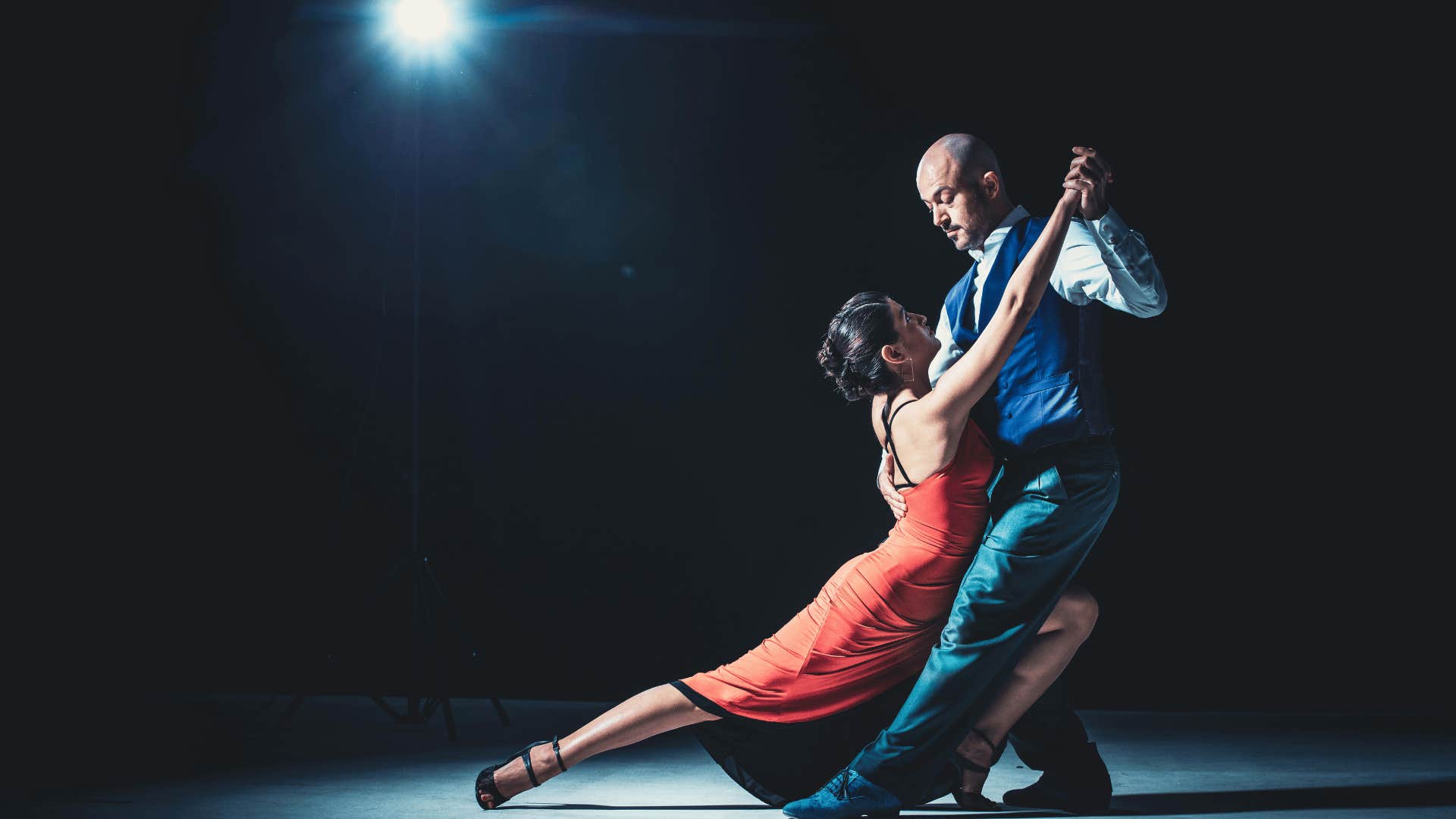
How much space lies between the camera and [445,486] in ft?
14.2

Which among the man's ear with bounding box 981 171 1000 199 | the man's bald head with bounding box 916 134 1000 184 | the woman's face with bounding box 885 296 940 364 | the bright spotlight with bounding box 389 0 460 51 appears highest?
the bright spotlight with bounding box 389 0 460 51

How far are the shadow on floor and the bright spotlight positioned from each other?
2849mm

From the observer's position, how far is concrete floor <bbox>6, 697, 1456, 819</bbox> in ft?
7.84

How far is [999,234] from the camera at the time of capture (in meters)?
2.23

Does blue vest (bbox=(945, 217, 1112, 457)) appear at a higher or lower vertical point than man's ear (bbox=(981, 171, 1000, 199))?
lower

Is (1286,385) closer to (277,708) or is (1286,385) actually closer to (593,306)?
(593,306)

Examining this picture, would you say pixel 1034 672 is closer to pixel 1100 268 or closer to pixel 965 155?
pixel 1100 268

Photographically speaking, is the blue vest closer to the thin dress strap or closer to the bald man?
the bald man

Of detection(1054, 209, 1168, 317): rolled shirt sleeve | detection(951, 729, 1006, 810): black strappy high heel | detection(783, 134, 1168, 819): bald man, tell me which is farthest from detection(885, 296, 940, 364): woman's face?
detection(951, 729, 1006, 810): black strappy high heel

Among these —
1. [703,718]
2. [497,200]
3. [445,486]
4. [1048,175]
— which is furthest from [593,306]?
[703,718]

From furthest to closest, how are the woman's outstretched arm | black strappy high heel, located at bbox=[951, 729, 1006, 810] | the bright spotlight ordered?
the bright spotlight, black strappy high heel, located at bbox=[951, 729, 1006, 810], the woman's outstretched arm

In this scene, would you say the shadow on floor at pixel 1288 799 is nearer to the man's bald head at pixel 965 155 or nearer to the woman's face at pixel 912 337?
the woman's face at pixel 912 337

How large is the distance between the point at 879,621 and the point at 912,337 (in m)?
0.53

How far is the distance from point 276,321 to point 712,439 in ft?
5.67
